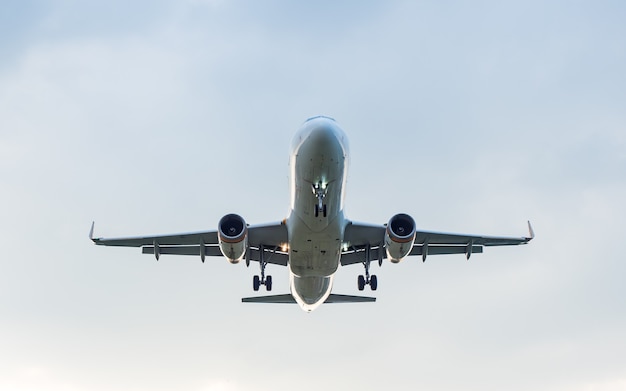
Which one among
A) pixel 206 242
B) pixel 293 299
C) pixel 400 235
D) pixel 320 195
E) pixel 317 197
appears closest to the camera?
pixel 320 195

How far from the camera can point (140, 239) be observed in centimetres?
3114

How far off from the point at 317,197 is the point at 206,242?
7942mm

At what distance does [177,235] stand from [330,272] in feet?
21.4

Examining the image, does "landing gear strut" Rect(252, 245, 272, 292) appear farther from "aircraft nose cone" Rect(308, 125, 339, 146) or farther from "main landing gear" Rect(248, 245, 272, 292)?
"aircraft nose cone" Rect(308, 125, 339, 146)

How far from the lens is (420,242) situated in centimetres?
3150

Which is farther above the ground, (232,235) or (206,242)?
(206,242)

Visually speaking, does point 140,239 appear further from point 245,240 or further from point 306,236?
point 306,236

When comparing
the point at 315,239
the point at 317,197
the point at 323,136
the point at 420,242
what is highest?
the point at 323,136

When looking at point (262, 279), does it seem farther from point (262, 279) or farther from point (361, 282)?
point (361, 282)

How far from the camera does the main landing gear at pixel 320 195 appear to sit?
24531 millimetres

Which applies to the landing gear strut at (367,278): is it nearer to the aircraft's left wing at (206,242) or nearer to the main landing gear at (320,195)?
the aircraft's left wing at (206,242)

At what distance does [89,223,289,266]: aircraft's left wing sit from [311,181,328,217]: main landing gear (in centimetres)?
419

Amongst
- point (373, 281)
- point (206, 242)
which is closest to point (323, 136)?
point (206, 242)

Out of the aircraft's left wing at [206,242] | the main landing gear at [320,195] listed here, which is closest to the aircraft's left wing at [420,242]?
the aircraft's left wing at [206,242]
